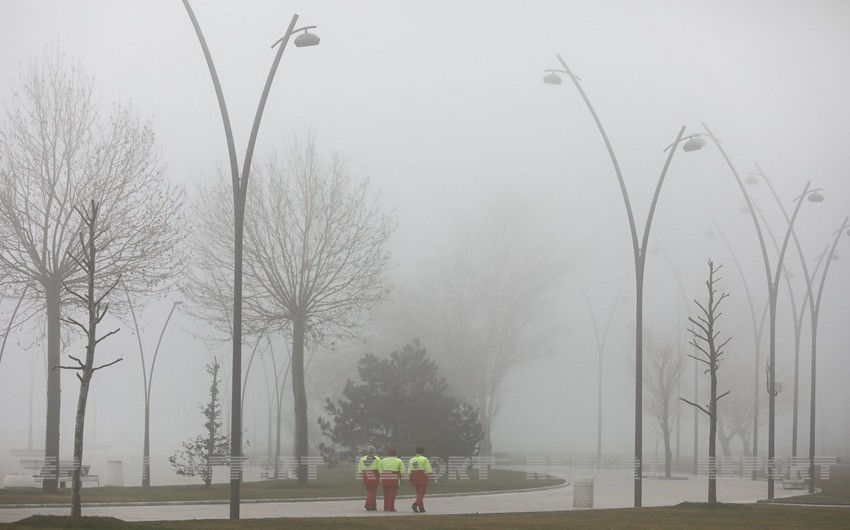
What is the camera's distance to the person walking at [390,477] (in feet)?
86.5

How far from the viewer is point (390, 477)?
26.5 metres

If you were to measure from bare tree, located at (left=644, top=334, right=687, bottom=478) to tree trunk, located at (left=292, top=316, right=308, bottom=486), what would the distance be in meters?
24.7

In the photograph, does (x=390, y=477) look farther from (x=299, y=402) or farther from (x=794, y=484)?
(x=794, y=484)

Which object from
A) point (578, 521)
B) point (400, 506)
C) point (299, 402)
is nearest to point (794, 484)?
point (299, 402)

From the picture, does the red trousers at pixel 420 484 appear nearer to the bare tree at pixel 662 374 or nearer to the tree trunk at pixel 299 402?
the tree trunk at pixel 299 402

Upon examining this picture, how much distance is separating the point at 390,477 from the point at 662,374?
39.7 meters

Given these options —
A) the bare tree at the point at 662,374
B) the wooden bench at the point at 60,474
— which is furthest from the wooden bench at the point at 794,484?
the wooden bench at the point at 60,474

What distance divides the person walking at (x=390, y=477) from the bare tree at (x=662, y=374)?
35029 mm

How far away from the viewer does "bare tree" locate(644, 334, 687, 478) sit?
62.2 m

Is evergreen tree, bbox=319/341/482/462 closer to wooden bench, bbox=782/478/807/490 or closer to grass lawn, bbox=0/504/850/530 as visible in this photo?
grass lawn, bbox=0/504/850/530

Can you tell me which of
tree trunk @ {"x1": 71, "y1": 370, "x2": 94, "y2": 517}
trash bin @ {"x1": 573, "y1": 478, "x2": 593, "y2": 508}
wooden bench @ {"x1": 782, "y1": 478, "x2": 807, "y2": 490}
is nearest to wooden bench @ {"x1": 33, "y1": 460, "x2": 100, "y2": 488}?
tree trunk @ {"x1": 71, "y1": 370, "x2": 94, "y2": 517}

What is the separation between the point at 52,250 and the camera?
111 ft

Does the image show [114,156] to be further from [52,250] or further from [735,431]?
[735,431]

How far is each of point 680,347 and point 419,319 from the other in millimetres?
19069
